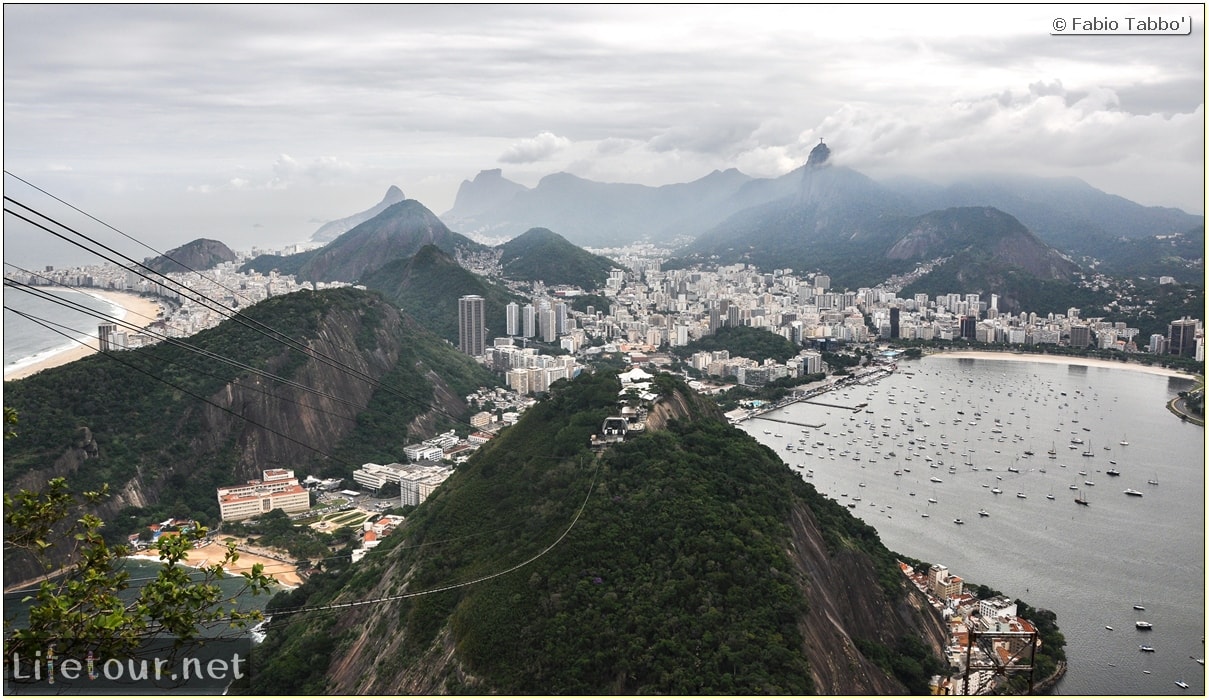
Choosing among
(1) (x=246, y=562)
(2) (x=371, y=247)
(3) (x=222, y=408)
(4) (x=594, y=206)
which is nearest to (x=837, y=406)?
(3) (x=222, y=408)

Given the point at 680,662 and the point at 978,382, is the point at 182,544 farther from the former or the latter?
the point at 978,382

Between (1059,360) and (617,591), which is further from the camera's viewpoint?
(1059,360)

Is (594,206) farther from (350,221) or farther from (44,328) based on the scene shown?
(44,328)

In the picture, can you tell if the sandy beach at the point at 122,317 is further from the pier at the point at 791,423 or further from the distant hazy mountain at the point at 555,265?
the distant hazy mountain at the point at 555,265

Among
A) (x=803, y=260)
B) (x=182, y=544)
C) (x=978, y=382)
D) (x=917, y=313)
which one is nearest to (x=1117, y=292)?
(x=917, y=313)

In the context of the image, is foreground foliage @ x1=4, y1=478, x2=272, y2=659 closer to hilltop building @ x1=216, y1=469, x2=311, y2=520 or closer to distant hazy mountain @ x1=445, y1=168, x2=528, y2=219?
hilltop building @ x1=216, y1=469, x2=311, y2=520

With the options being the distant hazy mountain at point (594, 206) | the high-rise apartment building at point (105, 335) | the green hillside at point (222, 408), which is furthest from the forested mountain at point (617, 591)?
the distant hazy mountain at point (594, 206)
